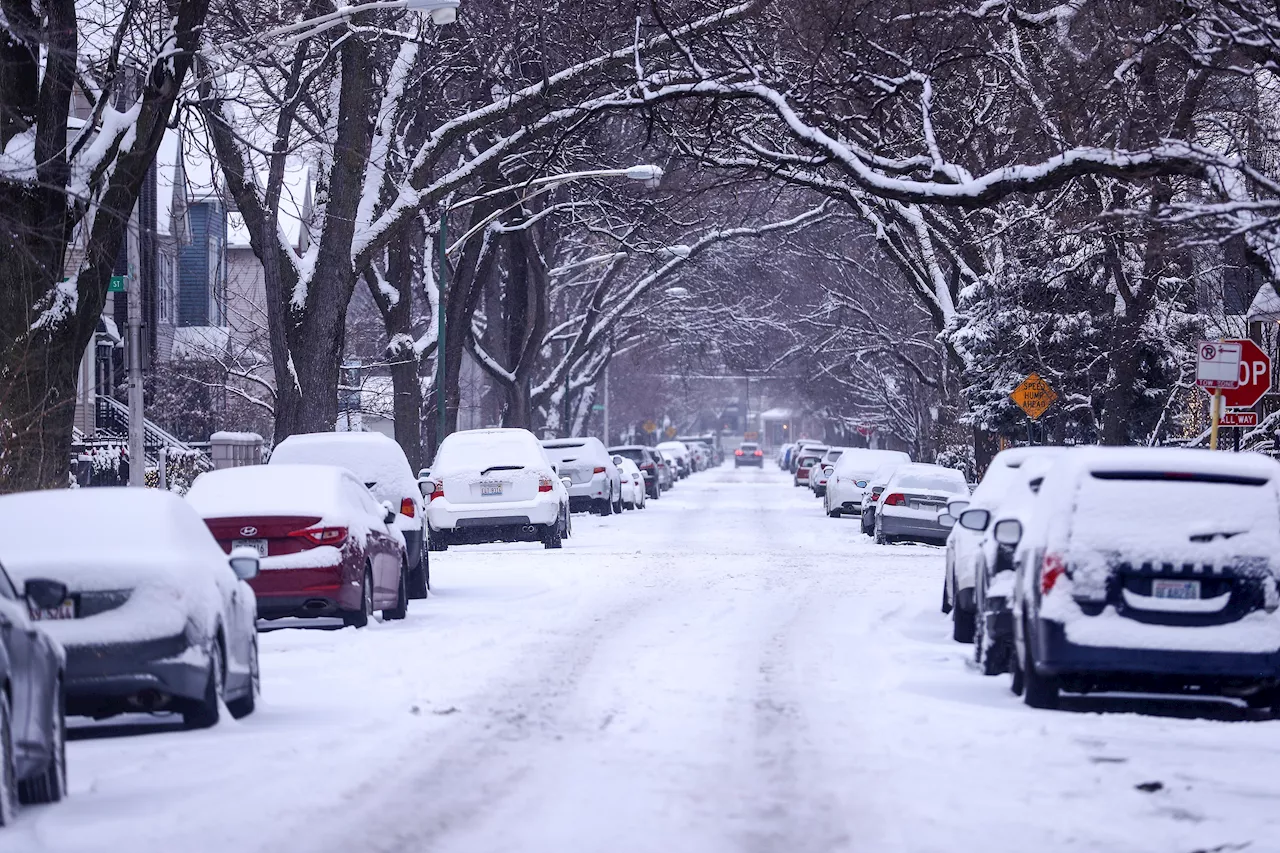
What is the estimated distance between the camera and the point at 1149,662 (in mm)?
Result: 11711

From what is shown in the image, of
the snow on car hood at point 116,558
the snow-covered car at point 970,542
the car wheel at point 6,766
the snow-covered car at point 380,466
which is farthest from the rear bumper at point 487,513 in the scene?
the car wheel at point 6,766

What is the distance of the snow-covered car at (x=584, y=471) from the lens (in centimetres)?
4397

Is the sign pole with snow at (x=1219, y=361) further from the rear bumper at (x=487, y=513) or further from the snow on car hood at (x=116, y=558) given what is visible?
the snow on car hood at (x=116, y=558)

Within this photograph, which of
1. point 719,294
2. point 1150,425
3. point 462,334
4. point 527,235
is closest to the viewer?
point 1150,425

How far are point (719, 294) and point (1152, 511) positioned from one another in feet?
169

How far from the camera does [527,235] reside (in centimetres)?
4712

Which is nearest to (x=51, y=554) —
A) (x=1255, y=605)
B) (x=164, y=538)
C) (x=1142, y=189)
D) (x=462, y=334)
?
(x=164, y=538)

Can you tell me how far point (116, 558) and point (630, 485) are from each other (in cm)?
3992

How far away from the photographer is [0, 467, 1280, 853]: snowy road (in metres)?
8.16

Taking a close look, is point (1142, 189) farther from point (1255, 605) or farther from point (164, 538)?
point (164, 538)

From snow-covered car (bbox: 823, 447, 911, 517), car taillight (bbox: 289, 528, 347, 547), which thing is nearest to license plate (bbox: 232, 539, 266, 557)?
car taillight (bbox: 289, 528, 347, 547)

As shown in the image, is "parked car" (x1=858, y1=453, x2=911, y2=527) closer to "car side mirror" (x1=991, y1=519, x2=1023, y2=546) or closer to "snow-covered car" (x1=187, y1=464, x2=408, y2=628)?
"snow-covered car" (x1=187, y1=464, x2=408, y2=628)

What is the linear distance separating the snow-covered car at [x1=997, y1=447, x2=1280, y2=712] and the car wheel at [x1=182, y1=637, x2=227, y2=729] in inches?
188

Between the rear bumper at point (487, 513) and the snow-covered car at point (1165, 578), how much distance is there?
1720 cm
